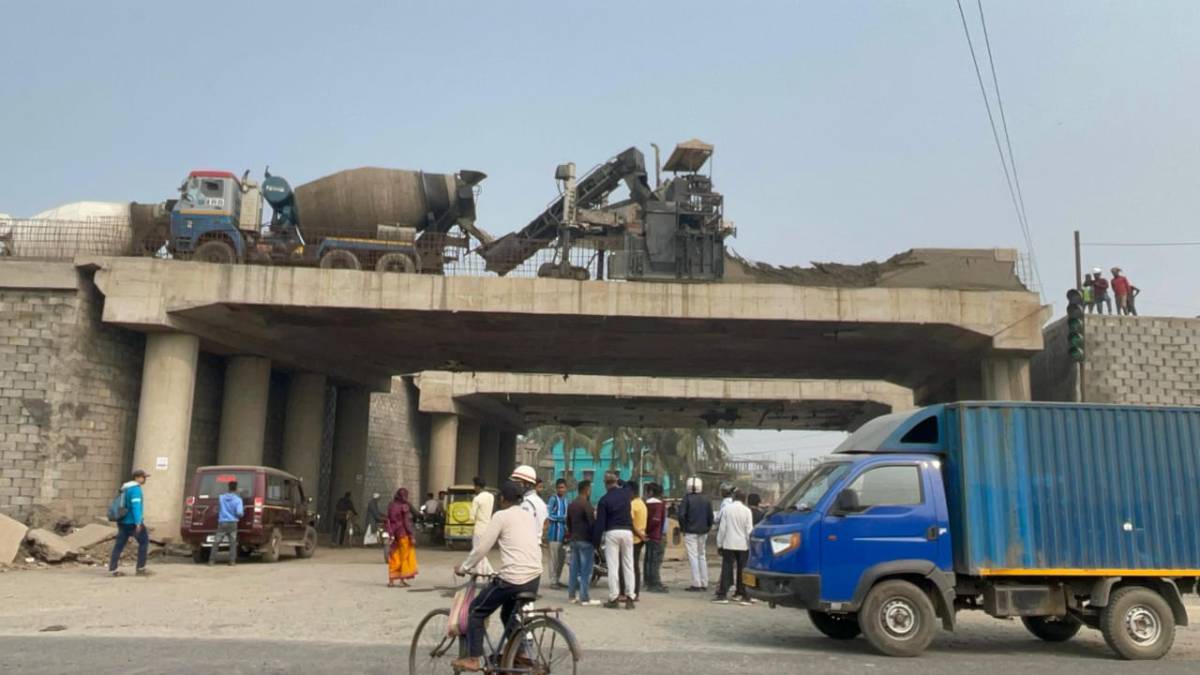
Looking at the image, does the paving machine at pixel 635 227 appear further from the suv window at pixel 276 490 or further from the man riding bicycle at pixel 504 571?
the man riding bicycle at pixel 504 571

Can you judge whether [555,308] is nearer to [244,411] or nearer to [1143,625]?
[244,411]

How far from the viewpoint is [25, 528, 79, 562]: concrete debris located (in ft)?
56.6

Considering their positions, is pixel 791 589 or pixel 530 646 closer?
pixel 530 646

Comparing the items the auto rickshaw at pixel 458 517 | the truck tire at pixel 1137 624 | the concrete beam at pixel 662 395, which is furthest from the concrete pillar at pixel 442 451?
the truck tire at pixel 1137 624

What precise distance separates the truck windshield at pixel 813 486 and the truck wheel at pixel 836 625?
50.8 inches

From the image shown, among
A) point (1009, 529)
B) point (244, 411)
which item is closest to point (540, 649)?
point (1009, 529)

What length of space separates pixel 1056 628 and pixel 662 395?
24.0 meters

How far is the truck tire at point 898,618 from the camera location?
8930 millimetres

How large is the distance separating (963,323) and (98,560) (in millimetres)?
18773

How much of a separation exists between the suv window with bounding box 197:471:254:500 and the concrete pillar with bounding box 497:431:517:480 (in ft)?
104

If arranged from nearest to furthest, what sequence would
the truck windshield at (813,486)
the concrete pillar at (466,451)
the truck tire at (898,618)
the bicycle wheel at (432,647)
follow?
1. the bicycle wheel at (432,647)
2. the truck tire at (898,618)
3. the truck windshield at (813,486)
4. the concrete pillar at (466,451)

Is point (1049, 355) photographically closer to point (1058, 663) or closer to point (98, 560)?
point (1058, 663)

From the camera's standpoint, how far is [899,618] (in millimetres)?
9055

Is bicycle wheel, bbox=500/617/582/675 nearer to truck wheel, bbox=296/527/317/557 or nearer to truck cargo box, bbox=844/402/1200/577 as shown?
truck cargo box, bbox=844/402/1200/577
